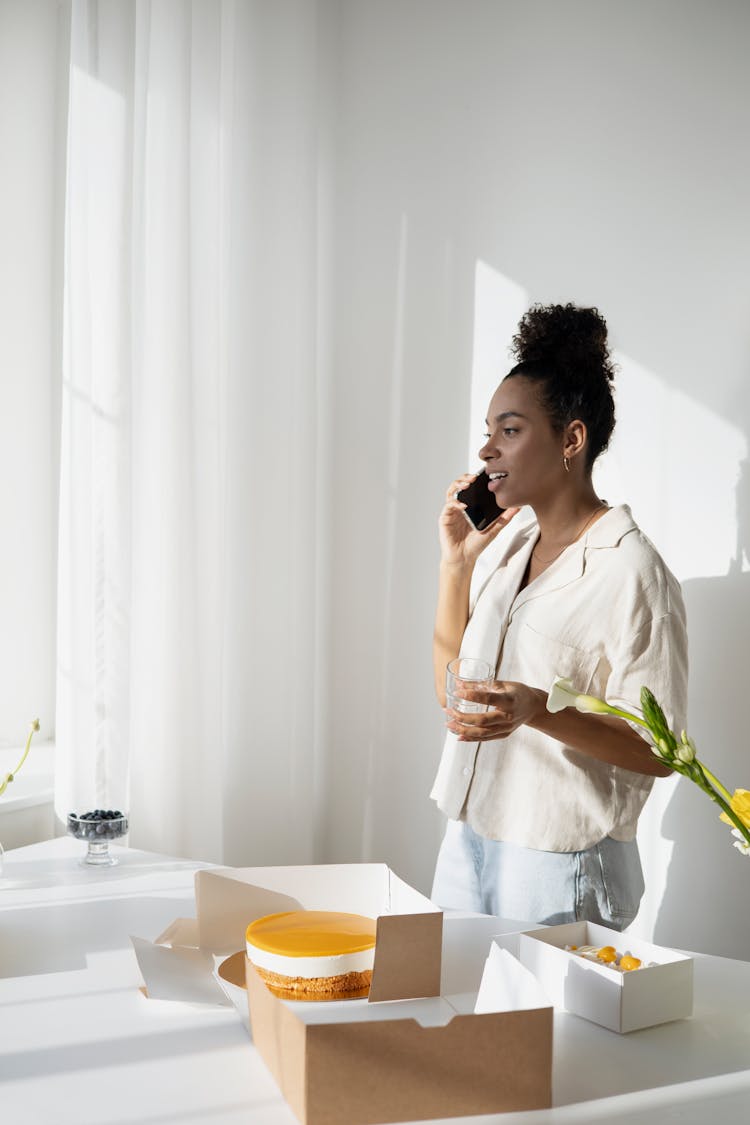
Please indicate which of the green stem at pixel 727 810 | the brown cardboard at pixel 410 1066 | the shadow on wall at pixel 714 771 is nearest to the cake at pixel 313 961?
the brown cardboard at pixel 410 1066

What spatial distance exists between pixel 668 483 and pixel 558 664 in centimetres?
71

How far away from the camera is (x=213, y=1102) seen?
3.08 feet

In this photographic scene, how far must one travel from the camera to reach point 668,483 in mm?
2207

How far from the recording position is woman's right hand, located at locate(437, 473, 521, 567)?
80.4 inches

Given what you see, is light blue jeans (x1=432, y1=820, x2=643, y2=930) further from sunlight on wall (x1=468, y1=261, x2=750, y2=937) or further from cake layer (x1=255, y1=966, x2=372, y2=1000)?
sunlight on wall (x1=468, y1=261, x2=750, y2=937)

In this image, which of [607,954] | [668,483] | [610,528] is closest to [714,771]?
[668,483]

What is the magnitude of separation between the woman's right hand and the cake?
3.21 feet

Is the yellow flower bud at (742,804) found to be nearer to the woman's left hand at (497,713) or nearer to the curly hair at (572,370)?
the woman's left hand at (497,713)

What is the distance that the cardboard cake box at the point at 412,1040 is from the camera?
881 millimetres

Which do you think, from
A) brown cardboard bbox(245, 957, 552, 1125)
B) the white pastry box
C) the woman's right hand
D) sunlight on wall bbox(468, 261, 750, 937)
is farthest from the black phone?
brown cardboard bbox(245, 957, 552, 1125)

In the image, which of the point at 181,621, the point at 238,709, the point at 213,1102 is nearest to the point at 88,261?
the point at 181,621

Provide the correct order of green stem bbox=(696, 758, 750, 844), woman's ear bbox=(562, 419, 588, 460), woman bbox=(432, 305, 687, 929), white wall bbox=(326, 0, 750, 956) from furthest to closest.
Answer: white wall bbox=(326, 0, 750, 956) < woman's ear bbox=(562, 419, 588, 460) < woman bbox=(432, 305, 687, 929) < green stem bbox=(696, 758, 750, 844)

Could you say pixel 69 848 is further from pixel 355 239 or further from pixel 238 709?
pixel 355 239

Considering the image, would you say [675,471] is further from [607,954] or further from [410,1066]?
[410,1066]
